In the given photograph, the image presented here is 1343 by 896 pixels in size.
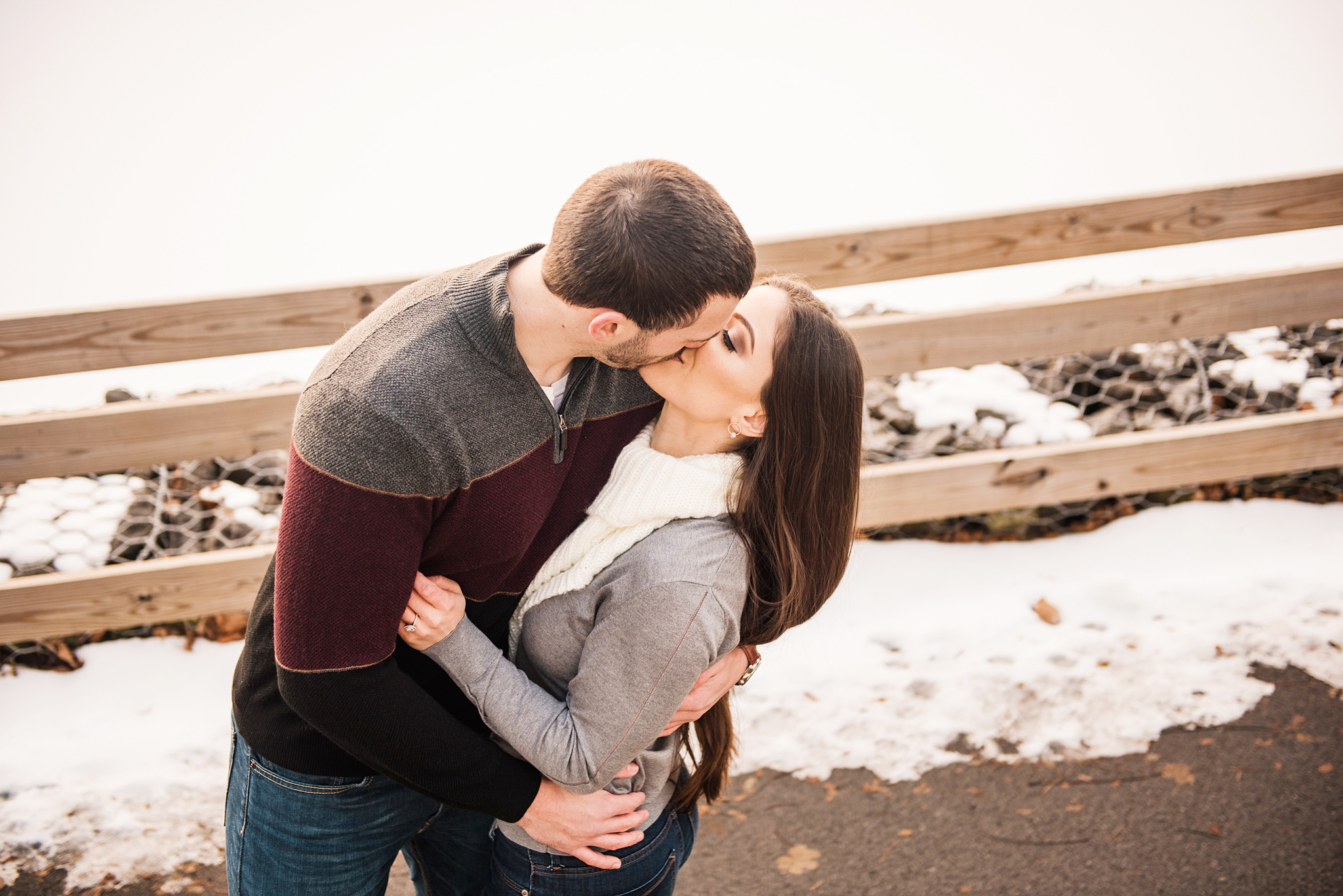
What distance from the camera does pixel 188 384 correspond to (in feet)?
14.6

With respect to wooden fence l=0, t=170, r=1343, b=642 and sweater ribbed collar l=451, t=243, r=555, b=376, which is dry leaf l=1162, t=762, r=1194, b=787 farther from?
sweater ribbed collar l=451, t=243, r=555, b=376

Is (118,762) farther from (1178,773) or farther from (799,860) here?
(1178,773)

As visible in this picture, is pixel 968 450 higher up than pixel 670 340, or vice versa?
pixel 670 340

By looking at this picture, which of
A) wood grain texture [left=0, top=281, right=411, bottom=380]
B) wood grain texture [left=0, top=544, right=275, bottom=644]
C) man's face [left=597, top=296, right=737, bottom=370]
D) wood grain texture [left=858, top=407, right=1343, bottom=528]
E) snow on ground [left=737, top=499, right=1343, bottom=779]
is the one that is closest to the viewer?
man's face [left=597, top=296, right=737, bottom=370]

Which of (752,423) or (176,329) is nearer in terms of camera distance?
(752,423)

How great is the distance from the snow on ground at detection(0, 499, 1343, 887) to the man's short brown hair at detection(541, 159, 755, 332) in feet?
6.29

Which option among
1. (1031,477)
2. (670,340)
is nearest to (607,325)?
(670,340)

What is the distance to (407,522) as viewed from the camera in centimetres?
110

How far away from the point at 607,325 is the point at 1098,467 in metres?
2.56

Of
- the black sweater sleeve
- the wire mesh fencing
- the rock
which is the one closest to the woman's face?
the black sweater sleeve

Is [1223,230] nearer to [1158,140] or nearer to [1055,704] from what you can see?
[1055,704]

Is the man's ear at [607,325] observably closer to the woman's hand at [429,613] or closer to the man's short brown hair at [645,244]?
the man's short brown hair at [645,244]

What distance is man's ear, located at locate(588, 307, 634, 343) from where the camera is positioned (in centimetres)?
113

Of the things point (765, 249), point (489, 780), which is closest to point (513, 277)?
A: point (489, 780)
